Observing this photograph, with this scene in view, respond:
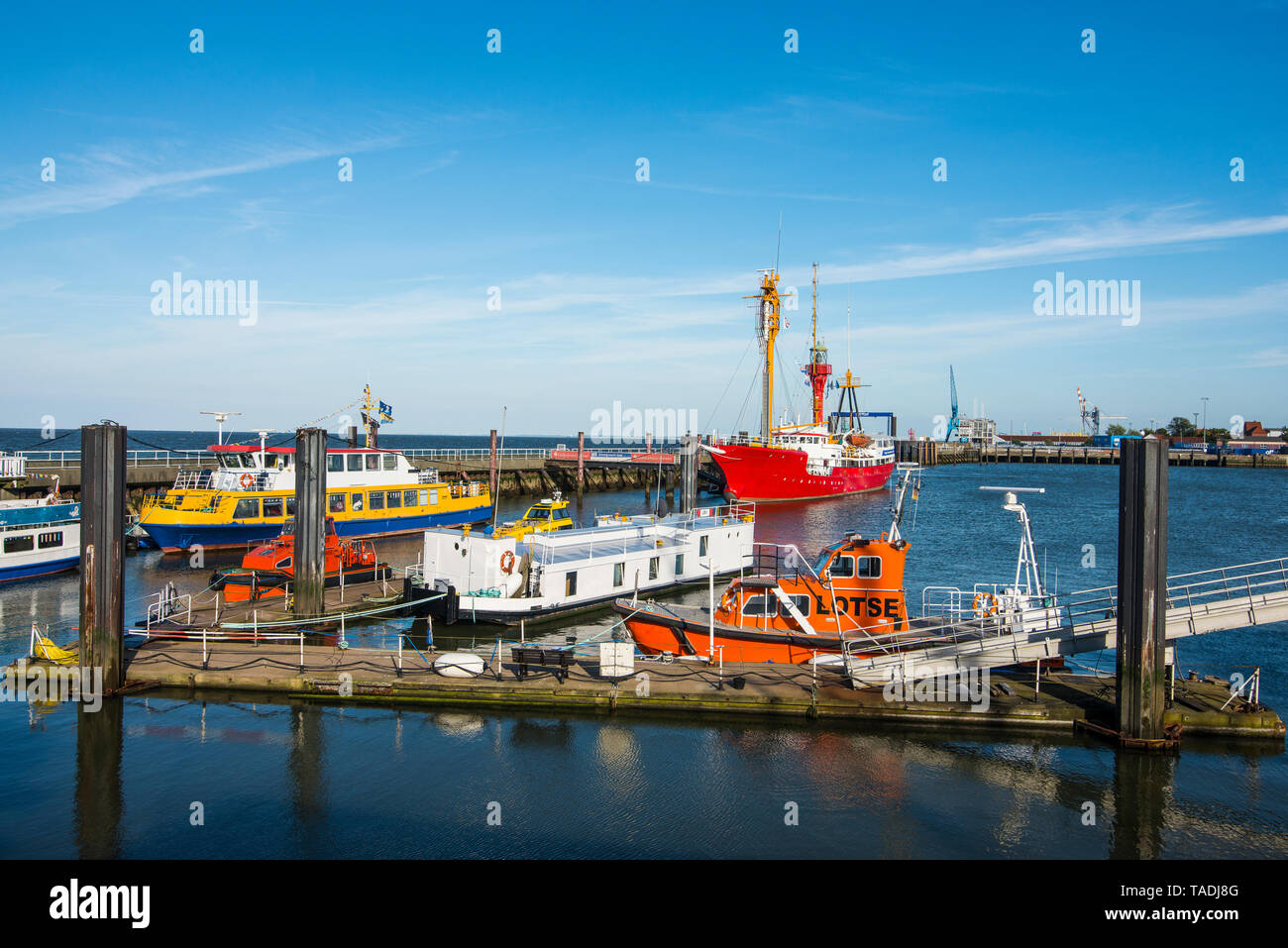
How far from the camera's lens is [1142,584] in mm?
16312

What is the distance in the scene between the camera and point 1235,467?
145 metres

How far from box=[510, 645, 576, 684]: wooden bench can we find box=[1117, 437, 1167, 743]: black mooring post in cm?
1217

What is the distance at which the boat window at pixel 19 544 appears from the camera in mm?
34875

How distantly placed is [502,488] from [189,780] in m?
61.1

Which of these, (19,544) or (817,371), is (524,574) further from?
(817,371)

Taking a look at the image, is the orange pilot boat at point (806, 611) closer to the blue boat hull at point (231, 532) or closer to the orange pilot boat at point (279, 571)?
the orange pilot boat at point (279, 571)

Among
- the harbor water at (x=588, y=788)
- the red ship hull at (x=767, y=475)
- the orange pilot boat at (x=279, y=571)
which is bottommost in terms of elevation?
the harbor water at (x=588, y=788)

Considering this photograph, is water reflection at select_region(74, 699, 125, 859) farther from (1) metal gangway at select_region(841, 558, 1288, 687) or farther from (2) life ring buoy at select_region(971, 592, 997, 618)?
(2) life ring buoy at select_region(971, 592, 997, 618)

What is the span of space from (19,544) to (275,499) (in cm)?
1176

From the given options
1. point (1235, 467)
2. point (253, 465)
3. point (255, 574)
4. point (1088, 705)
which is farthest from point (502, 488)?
point (1235, 467)

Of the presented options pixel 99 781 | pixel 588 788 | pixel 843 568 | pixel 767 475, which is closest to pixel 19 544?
pixel 99 781

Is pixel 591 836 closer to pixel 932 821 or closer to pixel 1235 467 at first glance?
pixel 932 821
